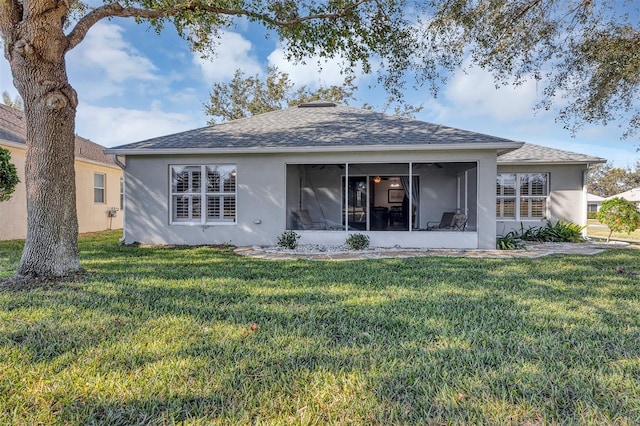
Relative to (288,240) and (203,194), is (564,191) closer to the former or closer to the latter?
(288,240)

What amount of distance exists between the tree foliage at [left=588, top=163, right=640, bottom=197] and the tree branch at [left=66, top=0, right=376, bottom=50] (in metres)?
53.5

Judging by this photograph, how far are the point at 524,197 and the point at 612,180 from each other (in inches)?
2033

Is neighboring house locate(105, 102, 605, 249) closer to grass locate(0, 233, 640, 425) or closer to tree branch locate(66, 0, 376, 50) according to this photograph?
tree branch locate(66, 0, 376, 50)

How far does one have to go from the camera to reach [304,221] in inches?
434

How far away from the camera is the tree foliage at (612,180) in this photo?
155ft

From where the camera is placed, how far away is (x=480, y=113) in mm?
17953

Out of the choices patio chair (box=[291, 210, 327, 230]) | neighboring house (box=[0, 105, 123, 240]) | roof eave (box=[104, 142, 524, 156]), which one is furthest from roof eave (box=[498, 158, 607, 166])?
neighboring house (box=[0, 105, 123, 240])

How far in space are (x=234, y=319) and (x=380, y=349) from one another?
155 cm

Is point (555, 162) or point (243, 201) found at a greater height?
point (555, 162)

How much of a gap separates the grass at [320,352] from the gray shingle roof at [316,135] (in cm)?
452

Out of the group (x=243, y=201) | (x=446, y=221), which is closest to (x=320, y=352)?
(x=243, y=201)

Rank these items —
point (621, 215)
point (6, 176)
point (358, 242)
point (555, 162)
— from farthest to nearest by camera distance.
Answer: point (555, 162)
point (621, 215)
point (358, 242)
point (6, 176)

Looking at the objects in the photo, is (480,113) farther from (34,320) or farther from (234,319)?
(34,320)

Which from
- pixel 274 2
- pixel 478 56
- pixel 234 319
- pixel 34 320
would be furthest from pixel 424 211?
pixel 34 320
